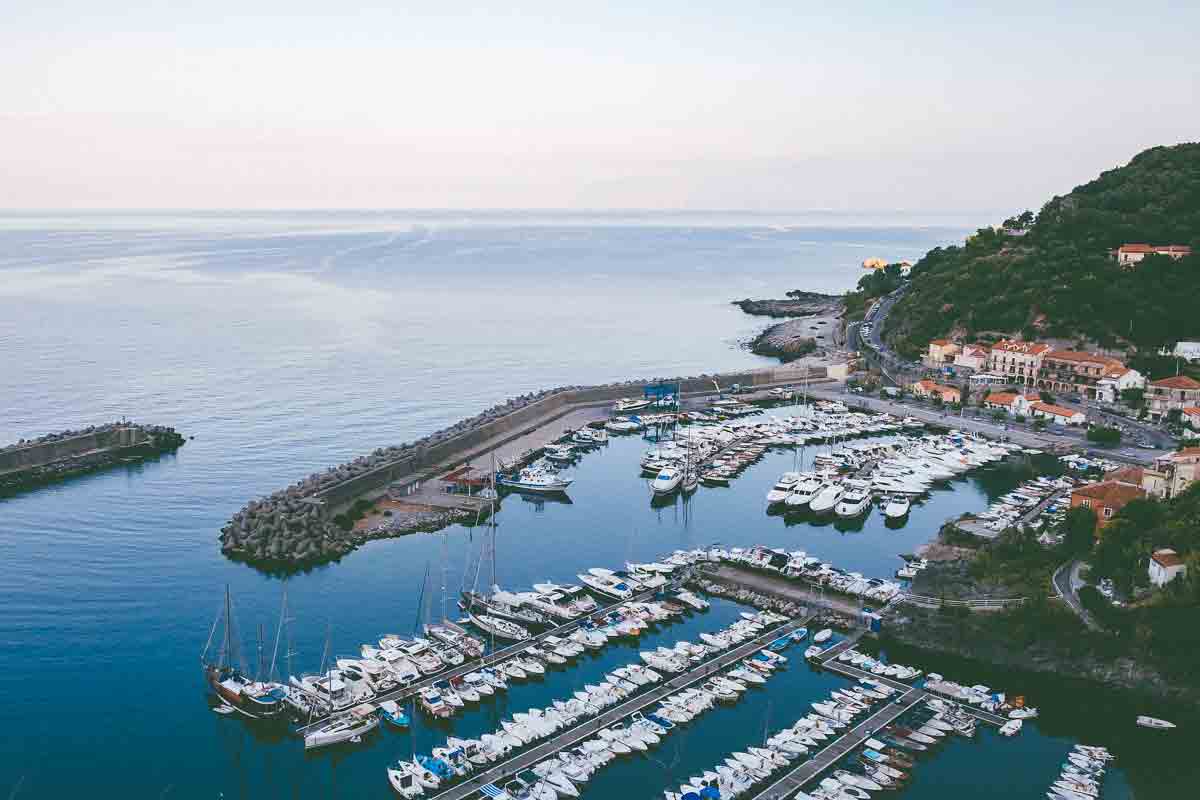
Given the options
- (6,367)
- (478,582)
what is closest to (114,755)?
(478,582)

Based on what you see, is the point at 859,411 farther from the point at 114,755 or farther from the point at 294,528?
the point at 114,755

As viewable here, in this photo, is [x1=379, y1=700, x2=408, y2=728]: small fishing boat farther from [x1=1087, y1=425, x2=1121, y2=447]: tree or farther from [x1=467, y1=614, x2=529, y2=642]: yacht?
[x1=1087, y1=425, x2=1121, y2=447]: tree

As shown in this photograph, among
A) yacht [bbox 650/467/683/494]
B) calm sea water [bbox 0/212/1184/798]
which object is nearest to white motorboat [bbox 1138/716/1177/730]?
calm sea water [bbox 0/212/1184/798]

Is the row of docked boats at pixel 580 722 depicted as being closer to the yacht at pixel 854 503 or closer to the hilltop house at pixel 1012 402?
the yacht at pixel 854 503

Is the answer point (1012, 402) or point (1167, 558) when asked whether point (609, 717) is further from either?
point (1012, 402)

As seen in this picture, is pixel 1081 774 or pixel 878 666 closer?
pixel 1081 774

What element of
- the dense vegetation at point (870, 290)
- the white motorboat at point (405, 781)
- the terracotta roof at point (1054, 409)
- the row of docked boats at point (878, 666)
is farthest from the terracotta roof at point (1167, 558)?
the dense vegetation at point (870, 290)

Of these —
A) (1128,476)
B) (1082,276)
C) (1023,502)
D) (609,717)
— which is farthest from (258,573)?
(1082,276)

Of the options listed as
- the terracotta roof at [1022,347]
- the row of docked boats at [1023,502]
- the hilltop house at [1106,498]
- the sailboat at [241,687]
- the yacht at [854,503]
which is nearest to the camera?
the sailboat at [241,687]
